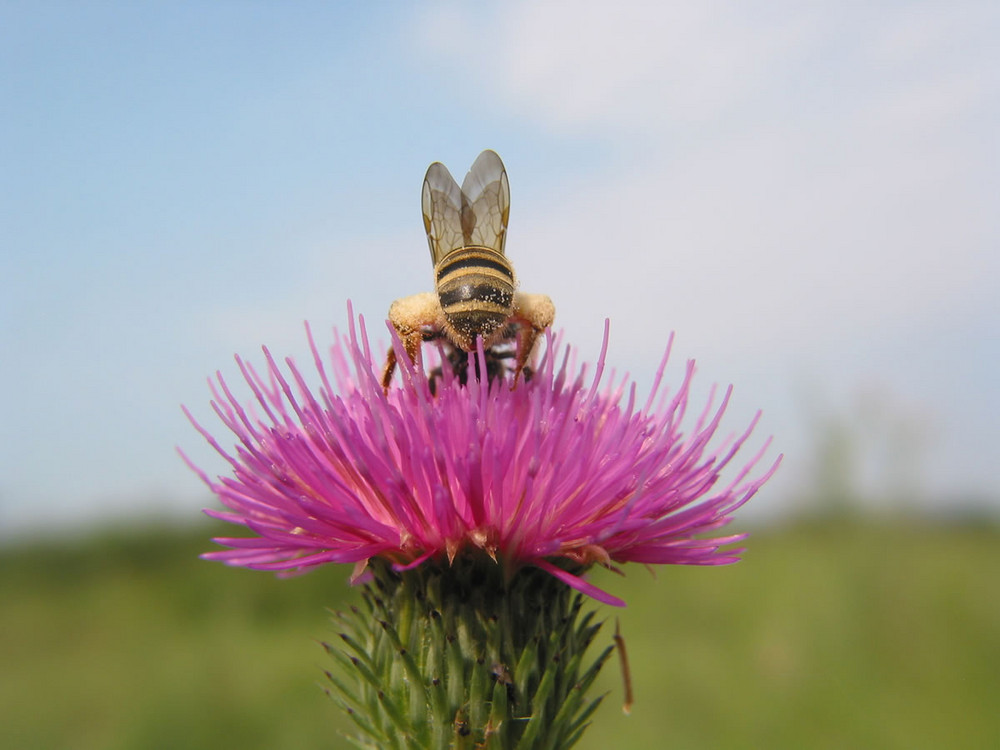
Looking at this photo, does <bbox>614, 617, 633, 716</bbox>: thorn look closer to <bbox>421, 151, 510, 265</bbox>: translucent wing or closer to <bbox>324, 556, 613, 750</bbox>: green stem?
<bbox>324, 556, 613, 750</bbox>: green stem

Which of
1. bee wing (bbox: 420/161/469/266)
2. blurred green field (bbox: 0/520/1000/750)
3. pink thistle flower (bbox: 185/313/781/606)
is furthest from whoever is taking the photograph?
blurred green field (bbox: 0/520/1000/750)

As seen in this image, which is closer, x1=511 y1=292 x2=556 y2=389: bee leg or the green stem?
the green stem

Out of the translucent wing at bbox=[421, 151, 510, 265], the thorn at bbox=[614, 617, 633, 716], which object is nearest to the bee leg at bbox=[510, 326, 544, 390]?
the translucent wing at bbox=[421, 151, 510, 265]

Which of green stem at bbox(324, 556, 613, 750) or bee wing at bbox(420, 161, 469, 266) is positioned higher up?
bee wing at bbox(420, 161, 469, 266)

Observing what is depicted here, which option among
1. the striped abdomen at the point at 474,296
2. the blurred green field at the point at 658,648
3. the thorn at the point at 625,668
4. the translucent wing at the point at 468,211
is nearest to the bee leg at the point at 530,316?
the striped abdomen at the point at 474,296

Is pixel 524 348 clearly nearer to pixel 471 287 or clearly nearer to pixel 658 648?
pixel 471 287

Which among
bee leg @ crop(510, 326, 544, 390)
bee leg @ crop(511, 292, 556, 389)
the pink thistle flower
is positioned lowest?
the pink thistle flower

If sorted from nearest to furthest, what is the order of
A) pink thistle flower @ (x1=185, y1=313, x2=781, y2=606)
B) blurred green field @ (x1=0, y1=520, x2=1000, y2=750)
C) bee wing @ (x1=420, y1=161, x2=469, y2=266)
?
pink thistle flower @ (x1=185, y1=313, x2=781, y2=606)
bee wing @ (x1=420, y1=161, x2=469, y2=266)
blurred green field @ (x1=0, y1=520, x2=1000, y2=750)

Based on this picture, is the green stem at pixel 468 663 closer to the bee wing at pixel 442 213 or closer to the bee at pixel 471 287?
the bee at pixel 471 287
